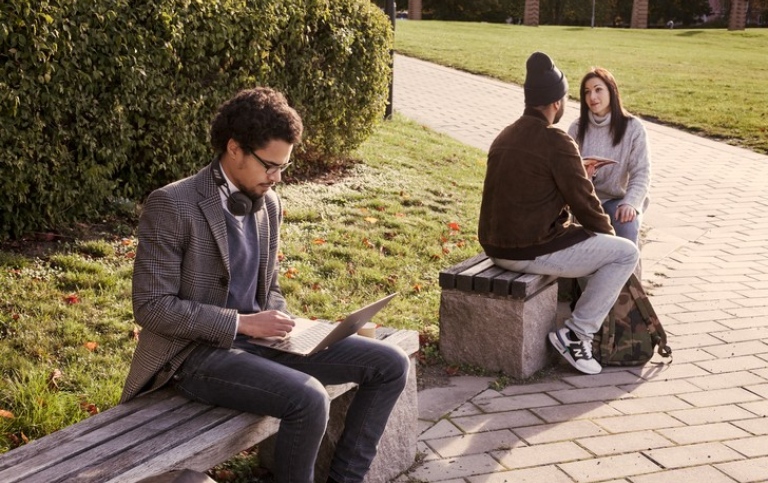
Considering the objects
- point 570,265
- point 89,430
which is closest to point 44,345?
point 89,430

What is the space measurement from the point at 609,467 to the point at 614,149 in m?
2.78

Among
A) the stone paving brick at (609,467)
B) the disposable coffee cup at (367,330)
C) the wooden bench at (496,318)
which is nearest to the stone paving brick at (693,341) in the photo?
the wooden bench at (496,318)

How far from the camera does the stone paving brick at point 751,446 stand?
421 centimetres

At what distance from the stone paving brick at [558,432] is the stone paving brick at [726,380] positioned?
897 millimetres

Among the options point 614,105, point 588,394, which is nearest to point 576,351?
point 588,394

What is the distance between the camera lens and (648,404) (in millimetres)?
4773

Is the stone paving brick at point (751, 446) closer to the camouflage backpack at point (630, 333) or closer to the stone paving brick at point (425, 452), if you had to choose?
the camouflage backpack at point (630, 333)

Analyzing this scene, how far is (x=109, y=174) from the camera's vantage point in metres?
6.52

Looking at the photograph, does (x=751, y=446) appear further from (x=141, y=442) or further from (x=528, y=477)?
(x=141, y=442)

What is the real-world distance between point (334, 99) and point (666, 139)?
297 inches

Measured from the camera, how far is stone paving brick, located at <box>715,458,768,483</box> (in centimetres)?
397

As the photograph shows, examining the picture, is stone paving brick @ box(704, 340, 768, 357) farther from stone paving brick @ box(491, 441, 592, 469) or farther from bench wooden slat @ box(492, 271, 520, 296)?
stone paving brick @ box(491, 441, 592, 469)

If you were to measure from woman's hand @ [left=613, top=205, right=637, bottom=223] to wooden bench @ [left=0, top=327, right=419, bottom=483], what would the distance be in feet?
9.99

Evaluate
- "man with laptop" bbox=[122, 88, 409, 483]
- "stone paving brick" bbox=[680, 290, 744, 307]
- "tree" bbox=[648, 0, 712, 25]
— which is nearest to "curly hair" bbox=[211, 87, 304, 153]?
"man with laptop" bbox=[122, 88, 409, 483]
